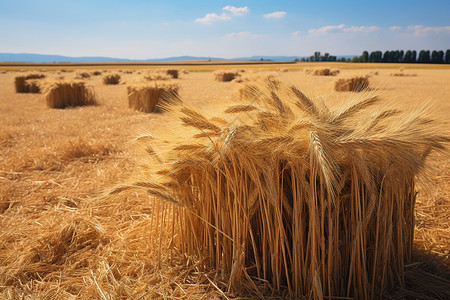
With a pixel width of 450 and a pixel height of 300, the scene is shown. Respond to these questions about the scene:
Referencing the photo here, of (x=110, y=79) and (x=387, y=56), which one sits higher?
(x=387, y=56)

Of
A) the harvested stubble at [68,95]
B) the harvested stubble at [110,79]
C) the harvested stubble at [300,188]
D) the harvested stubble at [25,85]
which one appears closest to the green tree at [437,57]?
the harvested stubble at [110,79]

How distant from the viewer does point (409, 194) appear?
154 centimetres

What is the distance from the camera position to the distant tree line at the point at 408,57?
67625mm

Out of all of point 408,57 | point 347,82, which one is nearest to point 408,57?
point 408,57

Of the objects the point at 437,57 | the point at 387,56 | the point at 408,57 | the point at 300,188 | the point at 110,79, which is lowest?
the point at 300,188

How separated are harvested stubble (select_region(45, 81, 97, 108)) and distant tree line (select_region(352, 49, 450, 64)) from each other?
76038 millimetres

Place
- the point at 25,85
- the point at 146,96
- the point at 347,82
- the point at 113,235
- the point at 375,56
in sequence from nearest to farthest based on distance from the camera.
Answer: the point at 113,235
the point at 146,96
the point at 347,82
the point at 25,85
the point at 375,56

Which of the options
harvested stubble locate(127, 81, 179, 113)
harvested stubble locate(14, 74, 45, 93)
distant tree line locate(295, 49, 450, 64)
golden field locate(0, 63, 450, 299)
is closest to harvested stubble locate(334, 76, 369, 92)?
harvested stubble locate(127, 81, 179, 113)

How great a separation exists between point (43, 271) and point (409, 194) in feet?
6.09

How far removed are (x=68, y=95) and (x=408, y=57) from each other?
259ft

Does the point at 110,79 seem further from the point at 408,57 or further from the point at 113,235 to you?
the point at 408,57

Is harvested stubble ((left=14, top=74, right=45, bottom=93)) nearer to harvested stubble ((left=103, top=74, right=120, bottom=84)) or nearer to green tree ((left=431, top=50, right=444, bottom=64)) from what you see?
harvested stubble ((left=103, top=74, right=120, bottom=84))

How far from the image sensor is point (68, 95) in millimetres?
8727

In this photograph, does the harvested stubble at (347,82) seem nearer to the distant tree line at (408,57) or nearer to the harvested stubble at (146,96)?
the harvested stubble at (146,96)
